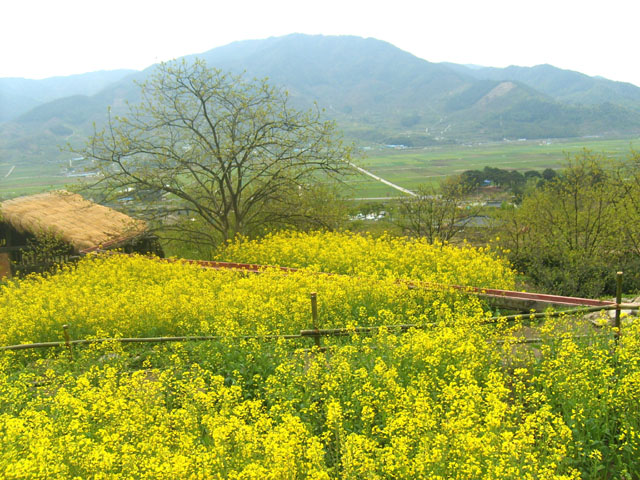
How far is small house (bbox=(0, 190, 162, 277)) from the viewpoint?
49.7ft

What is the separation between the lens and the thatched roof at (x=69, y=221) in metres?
15.3

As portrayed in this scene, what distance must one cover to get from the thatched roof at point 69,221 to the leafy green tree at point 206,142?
4.61 ft

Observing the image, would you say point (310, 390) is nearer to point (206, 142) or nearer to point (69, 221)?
point (206, 142)

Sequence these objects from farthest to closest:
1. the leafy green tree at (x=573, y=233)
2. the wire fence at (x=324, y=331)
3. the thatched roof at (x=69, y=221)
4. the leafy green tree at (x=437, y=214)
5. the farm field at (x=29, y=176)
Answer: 1. the farm field at (x=29, y=176)
2. the leafy green tree at (x=437, y=214)
3. the thatched roof at (x=69, y=221)
4. the leafy green tree at (x=573, y=233)
5. the wire fence at (x=324, y=331)

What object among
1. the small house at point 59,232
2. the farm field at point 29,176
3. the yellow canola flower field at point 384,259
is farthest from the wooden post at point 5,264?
the farm field at point 29,176

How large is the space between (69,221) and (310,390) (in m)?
13.9

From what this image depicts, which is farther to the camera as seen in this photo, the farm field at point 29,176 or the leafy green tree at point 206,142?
the farm field at point 29,176

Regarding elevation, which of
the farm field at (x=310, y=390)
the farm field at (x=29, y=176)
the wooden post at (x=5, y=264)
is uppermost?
the farm field at (x=29, y=176)

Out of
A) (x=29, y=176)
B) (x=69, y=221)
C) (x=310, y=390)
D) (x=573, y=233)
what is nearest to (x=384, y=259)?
(x=310, y=390)

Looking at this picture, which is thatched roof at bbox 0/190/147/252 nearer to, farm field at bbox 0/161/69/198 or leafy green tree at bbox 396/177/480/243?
leafy green tree at bbox 396/177/480/243

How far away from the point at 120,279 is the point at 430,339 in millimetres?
7893

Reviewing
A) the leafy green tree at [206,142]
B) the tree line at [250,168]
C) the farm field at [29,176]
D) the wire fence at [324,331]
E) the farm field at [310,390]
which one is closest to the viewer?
the farm field at [310,390]

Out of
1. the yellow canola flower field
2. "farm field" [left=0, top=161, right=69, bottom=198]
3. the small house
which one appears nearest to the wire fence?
the yellow canola flower field

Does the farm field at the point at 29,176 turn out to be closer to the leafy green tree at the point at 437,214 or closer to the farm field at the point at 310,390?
the leafy green tree at the point at 437,214
